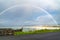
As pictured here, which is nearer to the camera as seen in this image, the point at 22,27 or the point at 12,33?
the point at 12,33

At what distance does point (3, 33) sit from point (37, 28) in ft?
37.2

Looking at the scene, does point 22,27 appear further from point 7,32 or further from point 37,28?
point 7,32

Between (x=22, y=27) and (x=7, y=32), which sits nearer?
(x=7, y=32)

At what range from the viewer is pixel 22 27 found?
44.8 meters

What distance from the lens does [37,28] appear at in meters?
46.0

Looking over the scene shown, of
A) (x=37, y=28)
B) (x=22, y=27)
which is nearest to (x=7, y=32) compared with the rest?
(x=22, y=27)

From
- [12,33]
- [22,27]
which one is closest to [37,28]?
[22,27]

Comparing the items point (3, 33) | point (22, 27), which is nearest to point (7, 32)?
point (3, 33)

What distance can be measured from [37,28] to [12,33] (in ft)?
32.7

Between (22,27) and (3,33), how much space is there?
7.97 metres

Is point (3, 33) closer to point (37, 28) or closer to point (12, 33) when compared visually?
point (12, 33)

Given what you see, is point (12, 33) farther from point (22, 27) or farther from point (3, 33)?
point (22, 27)

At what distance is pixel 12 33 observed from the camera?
125 ft

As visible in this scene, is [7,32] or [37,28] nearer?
[7,32]
